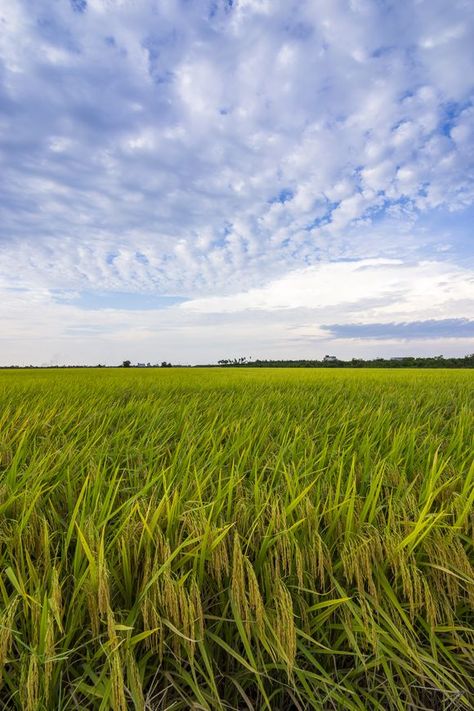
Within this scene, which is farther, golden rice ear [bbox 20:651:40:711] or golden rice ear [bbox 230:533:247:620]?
golden rice ear [bbox 230:533:247:620]

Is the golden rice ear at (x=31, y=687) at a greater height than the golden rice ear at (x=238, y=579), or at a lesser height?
lesser

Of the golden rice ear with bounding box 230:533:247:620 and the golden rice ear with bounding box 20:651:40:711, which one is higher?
the golden rice ear with bounding box 230:533:247:620

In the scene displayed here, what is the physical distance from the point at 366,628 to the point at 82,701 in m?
0.84

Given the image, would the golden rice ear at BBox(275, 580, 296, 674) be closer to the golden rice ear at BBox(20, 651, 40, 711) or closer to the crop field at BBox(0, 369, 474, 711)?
the crop field at BBox(0, 369, 474, 711)

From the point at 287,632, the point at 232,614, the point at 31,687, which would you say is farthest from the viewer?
the point at 232,614

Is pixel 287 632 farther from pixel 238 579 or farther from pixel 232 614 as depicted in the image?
pixel 232 614

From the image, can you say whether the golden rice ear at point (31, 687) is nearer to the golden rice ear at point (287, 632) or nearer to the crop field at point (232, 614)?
the crop field at point (232, 614)

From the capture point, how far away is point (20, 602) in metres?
1.21

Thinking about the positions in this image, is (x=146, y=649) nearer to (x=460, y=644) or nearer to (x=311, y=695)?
(x=311, y=695)

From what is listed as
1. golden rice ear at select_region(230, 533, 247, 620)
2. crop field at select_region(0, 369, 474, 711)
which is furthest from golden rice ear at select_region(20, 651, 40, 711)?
golden rice ear at select_region(230, 533, 247, 620)

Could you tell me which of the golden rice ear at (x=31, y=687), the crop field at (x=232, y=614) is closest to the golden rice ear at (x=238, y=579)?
the crop field at (x=232, y=614)

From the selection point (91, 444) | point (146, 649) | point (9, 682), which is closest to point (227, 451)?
point (91, 444)

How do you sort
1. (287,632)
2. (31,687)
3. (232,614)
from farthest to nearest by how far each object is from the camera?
1. (232,614)
2. (287,632)
3. (31,687)

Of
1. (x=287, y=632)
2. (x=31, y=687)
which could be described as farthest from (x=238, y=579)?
(x=31, y=687)
